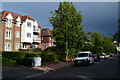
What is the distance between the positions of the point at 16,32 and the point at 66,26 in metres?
18.4

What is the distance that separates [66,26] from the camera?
26297 mm

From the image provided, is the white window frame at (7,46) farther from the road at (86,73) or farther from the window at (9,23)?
the road at (86,73)

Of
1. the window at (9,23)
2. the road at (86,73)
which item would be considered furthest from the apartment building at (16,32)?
the road at (86,73)

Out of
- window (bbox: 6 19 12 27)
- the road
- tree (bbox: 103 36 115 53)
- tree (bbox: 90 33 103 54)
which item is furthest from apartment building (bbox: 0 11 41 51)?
tree (bbox: 103 36 115 53)

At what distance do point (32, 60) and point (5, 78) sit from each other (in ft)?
23.7

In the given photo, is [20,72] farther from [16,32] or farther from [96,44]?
[96,44]

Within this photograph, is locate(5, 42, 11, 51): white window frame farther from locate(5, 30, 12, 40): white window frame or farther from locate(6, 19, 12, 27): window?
locate(6, 19, 12, 27): window

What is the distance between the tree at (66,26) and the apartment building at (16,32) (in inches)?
562

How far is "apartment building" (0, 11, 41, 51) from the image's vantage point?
122 feet

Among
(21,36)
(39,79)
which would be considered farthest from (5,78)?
(21,36)

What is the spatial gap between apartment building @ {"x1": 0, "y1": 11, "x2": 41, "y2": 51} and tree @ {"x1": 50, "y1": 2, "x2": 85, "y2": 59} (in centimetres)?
1428

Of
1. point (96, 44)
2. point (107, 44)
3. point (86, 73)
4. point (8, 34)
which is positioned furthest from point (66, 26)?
point (107, 44)

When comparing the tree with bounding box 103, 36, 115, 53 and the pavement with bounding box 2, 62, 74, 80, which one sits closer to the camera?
the pavement with bounding box 2, 62, 74, 80

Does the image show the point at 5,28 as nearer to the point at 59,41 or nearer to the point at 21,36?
the point at 21,36
